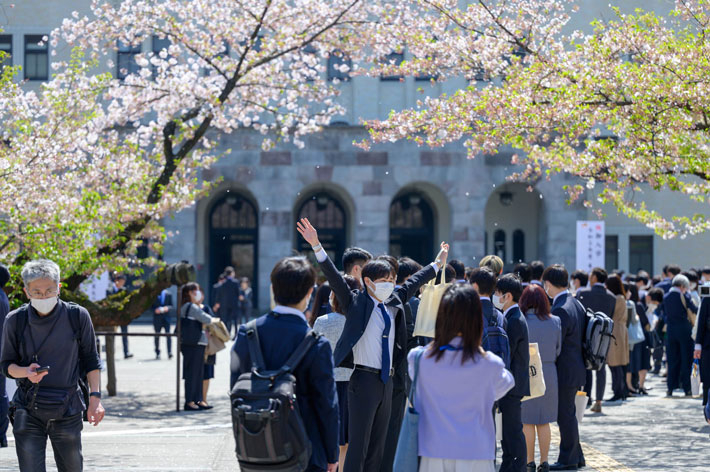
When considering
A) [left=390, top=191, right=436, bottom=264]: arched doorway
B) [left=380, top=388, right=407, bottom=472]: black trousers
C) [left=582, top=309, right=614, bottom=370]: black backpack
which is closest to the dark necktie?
[left=380, top=388, right=407, bottom=472]: black trousers

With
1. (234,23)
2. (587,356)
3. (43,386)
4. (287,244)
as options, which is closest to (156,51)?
(287,244)

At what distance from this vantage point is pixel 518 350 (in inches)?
351

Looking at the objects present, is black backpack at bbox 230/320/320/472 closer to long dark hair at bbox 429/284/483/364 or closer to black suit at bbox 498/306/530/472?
long dark hair at bbox 429/284/483/364

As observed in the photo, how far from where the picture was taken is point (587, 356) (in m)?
10.3

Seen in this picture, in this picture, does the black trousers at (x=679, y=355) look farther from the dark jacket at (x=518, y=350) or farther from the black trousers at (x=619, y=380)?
the dark jacket at (x=518, y=350)

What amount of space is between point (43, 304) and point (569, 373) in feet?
16.8

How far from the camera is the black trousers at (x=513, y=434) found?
8.99m

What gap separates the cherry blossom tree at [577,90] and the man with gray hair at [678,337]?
1.72 metres

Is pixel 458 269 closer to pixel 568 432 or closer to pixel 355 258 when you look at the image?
pixel 568 432

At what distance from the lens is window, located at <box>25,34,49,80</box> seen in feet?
112

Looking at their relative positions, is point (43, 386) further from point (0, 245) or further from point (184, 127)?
point (184, 127)

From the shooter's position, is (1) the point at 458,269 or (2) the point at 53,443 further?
(1) the point at 458,269

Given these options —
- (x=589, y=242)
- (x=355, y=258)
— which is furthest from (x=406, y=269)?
(x=589, y=242)

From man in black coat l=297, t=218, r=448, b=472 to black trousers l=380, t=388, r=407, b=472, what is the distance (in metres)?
0.60
